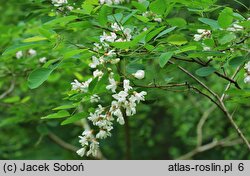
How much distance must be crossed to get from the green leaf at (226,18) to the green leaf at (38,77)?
0.67 meters

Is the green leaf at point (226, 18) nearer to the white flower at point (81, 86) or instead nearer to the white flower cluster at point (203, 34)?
the white flower cluster at point (203, 34)

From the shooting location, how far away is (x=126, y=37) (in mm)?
1780

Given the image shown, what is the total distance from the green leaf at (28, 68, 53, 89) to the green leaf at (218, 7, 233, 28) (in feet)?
2.21

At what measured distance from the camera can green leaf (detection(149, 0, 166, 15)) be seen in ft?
5.63

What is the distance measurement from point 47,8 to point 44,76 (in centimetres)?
→ 84

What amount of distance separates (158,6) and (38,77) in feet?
1.73

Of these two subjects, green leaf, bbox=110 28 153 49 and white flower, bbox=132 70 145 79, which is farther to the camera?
white flower, bbox=132 70 145 79

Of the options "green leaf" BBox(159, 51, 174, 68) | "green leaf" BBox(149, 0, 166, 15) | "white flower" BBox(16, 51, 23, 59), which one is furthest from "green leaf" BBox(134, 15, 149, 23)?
"white flower" BBox(16, 51, 23, 59)

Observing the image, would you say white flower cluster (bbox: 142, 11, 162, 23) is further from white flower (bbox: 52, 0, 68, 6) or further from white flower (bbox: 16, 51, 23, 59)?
white flower (bbox: 16, 51, 23, 59)

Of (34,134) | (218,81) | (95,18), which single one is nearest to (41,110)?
(95,18)

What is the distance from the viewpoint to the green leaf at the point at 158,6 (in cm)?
172

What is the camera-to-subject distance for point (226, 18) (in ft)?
5.63

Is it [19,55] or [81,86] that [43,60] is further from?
[81,86]

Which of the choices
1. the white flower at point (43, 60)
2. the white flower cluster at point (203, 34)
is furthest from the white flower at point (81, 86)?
the white flower at point (43, 60)
